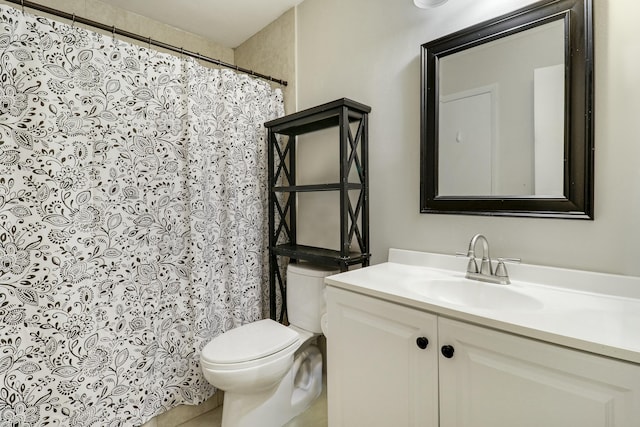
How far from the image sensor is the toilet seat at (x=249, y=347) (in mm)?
1396

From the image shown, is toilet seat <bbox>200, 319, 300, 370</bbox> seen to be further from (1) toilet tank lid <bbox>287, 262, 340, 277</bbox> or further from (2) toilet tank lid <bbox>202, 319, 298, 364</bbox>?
(1) toilet tank lid <bbox>287, 262, 340, 277</bbox>

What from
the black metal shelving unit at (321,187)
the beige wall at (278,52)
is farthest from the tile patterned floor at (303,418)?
the beige wall at (278,52)

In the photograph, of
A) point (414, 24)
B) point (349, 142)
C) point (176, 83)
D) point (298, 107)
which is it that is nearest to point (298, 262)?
point (349, 142)

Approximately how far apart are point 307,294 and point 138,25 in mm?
2181

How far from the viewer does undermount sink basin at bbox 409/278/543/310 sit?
1.08 metres

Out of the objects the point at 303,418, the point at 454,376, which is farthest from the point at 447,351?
the point at 303,418

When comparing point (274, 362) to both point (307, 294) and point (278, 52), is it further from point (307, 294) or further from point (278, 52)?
point (278, 52)

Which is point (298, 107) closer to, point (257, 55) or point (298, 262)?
point (257, 55)

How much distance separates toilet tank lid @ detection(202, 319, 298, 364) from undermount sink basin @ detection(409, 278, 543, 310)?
756 millimetres

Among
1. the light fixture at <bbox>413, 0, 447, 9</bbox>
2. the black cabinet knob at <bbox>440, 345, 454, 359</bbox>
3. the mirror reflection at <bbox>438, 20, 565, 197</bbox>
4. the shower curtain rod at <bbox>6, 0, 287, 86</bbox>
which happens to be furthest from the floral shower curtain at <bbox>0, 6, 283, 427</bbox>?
the black cabinet knob at <bbox>440, 345, 454, 359</bbox>

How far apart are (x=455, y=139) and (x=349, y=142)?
0.55 meters

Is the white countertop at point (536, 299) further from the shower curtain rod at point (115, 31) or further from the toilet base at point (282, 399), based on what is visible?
the shower curtain rod at point (115, 31)

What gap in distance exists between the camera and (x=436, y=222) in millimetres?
1430

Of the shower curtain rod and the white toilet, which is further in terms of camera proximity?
the white toilet
